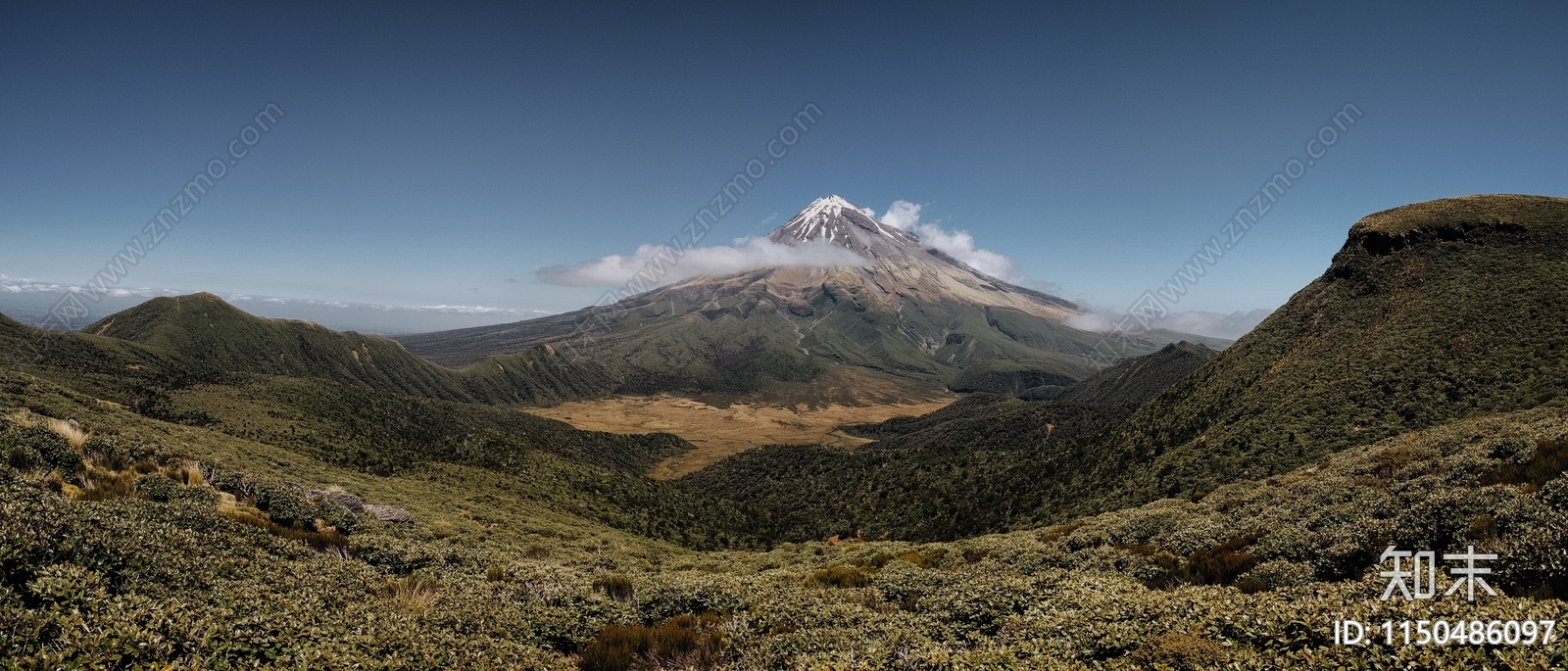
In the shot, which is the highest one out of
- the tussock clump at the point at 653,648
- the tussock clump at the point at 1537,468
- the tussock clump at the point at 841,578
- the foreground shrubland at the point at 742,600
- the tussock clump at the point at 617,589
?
the tussock clump at the point at 1537,468

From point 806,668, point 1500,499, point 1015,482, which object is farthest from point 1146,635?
point 1015,482

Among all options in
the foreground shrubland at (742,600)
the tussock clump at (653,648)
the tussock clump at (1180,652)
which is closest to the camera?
the foreground shrubland at (742,600)

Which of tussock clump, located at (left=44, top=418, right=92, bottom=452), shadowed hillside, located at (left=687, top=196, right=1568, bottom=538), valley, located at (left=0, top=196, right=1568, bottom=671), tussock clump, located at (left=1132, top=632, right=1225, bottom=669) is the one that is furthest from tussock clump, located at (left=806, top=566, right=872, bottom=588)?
shadowed hillside, located at (left=687, top=196, right=1568, bottom=538)

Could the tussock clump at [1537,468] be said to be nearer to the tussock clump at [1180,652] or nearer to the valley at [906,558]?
the valley at [906,558]

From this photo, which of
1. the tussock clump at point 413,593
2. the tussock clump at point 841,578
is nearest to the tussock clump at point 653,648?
the tussock clump at point 413,593

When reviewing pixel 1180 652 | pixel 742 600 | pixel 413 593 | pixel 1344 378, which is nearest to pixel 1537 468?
pixel 1180 652

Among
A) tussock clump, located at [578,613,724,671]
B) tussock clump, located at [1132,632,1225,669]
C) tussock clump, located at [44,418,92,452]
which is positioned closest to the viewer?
tussock clump, located at [1132,632,1225,669]

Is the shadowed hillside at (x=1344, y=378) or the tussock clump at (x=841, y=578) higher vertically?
the shadowed hillside at (x=1344, y=378)

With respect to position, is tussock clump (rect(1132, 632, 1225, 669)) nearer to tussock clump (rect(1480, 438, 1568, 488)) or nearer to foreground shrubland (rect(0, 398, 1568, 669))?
foreground shrubland (rect(0, 398, 1568, 669))

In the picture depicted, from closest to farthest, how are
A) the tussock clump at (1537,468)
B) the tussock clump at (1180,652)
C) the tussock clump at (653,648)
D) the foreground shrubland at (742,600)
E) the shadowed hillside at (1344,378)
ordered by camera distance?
the foreground shrubland at (742,600) → the tussock clump at (1180,652) → the tussock clump at (653,648) → the tussock clump at (1537,468) → the shadowed hillside at (1344,378)

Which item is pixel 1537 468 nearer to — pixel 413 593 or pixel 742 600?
pixel 742 600

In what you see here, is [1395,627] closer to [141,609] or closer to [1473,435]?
→ [141,609]
